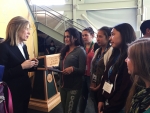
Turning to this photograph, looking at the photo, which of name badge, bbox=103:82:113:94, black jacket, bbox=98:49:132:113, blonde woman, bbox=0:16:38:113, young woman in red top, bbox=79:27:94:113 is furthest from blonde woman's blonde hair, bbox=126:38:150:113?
young woman in red top, bbox=79:27:94:113

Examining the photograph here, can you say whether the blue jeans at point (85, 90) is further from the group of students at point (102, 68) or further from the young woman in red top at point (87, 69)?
the group of students at point (102, 68)

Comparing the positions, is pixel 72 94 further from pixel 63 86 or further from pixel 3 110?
pixel 3 110

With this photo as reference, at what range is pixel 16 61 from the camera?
161 cm

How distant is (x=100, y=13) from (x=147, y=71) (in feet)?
19.1

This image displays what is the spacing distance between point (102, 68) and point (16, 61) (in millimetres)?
877

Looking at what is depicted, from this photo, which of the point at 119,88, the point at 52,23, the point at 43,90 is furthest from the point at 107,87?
the point at 52,23

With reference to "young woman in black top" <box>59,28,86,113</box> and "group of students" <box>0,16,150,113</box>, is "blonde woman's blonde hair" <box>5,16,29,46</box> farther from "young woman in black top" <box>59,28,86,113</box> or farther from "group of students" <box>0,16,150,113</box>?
"young woman in black top" <box>59,28,86,113</box>

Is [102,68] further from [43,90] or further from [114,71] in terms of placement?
[43,90]

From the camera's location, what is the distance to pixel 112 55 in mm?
1541

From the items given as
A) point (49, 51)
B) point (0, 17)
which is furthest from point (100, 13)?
point (0, 17)

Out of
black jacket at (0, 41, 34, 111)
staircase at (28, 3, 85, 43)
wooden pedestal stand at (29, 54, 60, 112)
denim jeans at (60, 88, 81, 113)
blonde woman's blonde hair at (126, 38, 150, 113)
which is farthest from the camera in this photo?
staircase at (28, 3, 85, 43)

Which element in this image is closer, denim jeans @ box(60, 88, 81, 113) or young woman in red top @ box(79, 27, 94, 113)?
denim jeans @ box(60, 88, 81, 113)

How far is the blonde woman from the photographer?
1.55 metres

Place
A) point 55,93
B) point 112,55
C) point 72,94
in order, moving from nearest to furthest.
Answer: point 112,55 < point 72,94 < point 55,93
